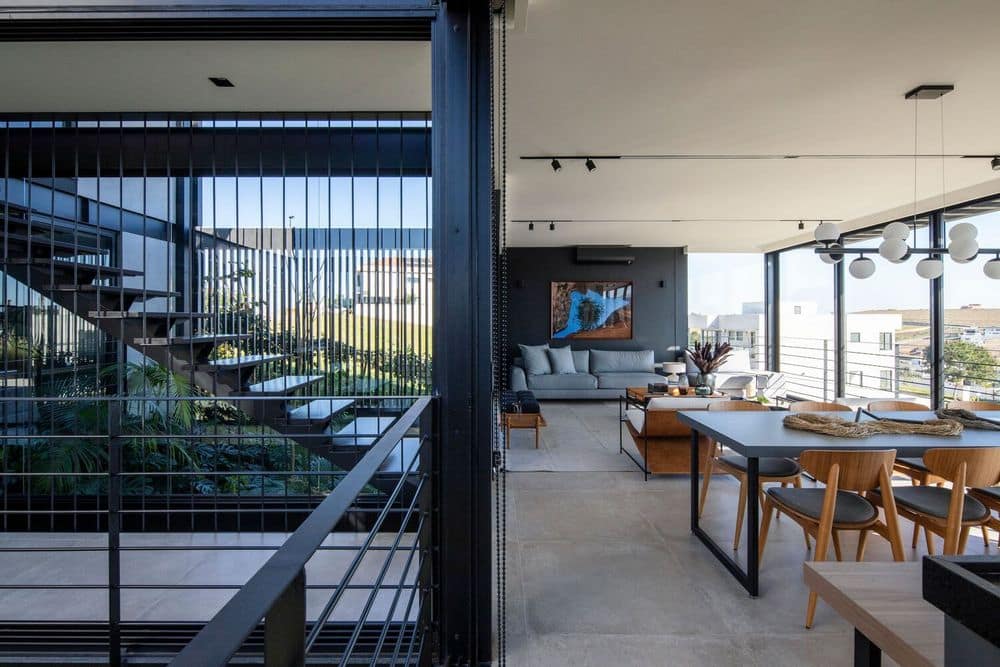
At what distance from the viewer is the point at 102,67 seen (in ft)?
8.89

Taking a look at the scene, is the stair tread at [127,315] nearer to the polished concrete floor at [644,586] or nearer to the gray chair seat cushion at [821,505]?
the polished concrete floor at [644,586]

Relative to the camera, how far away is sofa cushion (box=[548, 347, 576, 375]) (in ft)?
27.8

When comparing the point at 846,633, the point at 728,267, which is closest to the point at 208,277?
the point at 846,633

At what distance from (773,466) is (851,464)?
82 cm

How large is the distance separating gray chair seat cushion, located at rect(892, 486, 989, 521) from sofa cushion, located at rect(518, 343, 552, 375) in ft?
19.3

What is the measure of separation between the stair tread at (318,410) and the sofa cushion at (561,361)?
17.8 ft

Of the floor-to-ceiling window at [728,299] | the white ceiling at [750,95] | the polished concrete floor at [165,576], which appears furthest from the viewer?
the floor-to-ceiling window at [728,299]

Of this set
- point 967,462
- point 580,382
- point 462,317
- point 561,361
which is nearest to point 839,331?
point 580,382

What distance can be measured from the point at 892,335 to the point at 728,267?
3289mm

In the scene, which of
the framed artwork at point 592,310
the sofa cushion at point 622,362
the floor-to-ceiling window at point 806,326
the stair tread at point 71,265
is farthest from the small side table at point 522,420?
the floor-to-ceiling window at point 806,326

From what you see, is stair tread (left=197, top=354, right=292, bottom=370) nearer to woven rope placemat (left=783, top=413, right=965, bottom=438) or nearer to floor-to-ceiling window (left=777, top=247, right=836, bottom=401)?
woven rope placemat (left=783, top=413, right=965, bottom=438)

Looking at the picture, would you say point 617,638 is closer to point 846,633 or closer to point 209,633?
point 846,633

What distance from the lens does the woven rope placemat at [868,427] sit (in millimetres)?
2617

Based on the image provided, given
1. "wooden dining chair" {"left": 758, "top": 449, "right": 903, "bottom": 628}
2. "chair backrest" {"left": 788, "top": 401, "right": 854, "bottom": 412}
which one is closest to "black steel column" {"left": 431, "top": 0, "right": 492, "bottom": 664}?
"wooden dining chair" {"left": 758, "top": 449, "right": 903, "bottom": 628}
